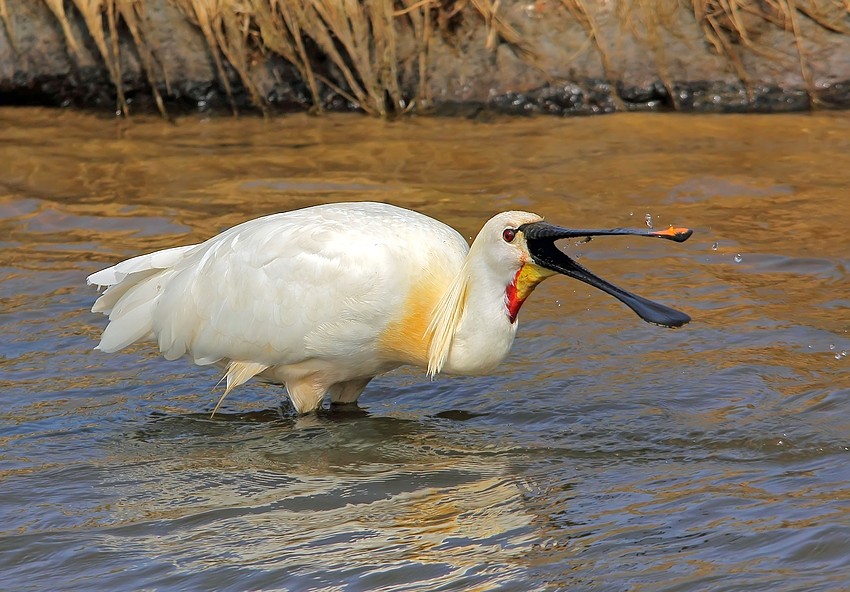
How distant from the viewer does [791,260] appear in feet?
26.3

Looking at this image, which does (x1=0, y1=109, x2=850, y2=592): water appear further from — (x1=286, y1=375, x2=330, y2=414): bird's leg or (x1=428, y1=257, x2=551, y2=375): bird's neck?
(x1=428, y1=257, x2=551, y2=375): bird's neck

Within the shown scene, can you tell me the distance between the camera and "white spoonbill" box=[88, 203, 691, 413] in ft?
19.6

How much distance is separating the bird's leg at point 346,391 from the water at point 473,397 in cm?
16

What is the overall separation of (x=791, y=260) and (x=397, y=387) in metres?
2.58

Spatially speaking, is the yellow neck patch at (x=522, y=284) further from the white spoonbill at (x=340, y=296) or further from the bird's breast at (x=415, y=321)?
the bird's breast at (x=415, y=321)

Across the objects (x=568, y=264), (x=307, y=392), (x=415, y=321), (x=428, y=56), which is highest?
(x=428, y=56)

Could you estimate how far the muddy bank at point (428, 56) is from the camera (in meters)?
10.5

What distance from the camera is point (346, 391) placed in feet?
23.0

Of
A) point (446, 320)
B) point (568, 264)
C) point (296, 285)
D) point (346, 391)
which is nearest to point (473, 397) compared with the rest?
point (346, 391)

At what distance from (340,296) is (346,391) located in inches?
33.2

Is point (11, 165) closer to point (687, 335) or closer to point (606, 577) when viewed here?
point (687, 335)

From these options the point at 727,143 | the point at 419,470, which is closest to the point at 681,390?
the point at 419,470

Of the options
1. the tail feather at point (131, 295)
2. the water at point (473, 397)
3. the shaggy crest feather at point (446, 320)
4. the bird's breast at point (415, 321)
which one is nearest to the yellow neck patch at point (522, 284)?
the shaggy crest feather at point (446, 320)

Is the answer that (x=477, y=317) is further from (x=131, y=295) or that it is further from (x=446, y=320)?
(x=131, y=295)
